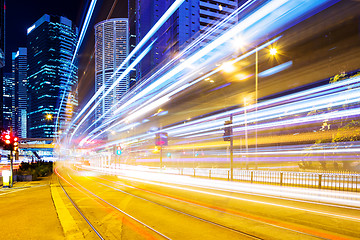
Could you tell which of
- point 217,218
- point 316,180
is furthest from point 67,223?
point 316,180

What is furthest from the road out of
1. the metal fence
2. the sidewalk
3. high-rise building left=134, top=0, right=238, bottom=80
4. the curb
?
high-rise building left=134, top=0, right=238, bottom=80

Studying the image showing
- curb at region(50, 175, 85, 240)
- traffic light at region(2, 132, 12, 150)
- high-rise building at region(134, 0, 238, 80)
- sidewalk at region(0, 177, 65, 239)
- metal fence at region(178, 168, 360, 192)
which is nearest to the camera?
curb at region(50, 175, 85, 240)

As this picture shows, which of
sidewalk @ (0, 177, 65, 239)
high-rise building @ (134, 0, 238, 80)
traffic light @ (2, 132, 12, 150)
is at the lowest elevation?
sidewalk @ (0, 177, 65, 239)

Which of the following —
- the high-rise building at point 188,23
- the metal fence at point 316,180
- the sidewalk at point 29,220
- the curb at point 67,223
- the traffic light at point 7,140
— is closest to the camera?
the curb at point 67,223

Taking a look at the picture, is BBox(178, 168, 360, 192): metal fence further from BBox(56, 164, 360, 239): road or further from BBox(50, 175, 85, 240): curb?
BBox(50, 175, 85, 240): curb

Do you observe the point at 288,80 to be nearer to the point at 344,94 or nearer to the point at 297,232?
the point at 344,94

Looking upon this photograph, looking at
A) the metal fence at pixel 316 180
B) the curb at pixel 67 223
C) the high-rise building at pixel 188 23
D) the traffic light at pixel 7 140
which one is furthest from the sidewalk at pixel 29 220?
the high-rise building at pixel 188 23

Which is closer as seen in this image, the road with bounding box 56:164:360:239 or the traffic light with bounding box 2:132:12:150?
the road with bounding box 56:164:360:239

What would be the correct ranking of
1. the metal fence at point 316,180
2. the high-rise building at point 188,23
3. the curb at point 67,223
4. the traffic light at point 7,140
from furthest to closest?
the high-rise building at point 188,23, the traffic light at point 7,140, the metal fence at point 316,180, the curb at point 67,223

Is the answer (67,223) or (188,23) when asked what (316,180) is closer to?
(67,223)

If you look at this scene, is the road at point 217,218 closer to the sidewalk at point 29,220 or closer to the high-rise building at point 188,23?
the sidewalk at point 29,220

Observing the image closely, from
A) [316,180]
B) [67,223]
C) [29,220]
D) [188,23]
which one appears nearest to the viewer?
[67,223]

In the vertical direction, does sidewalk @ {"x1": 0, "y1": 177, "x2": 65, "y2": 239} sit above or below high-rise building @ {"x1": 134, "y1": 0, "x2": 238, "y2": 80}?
below

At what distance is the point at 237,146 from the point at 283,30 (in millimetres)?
17521
